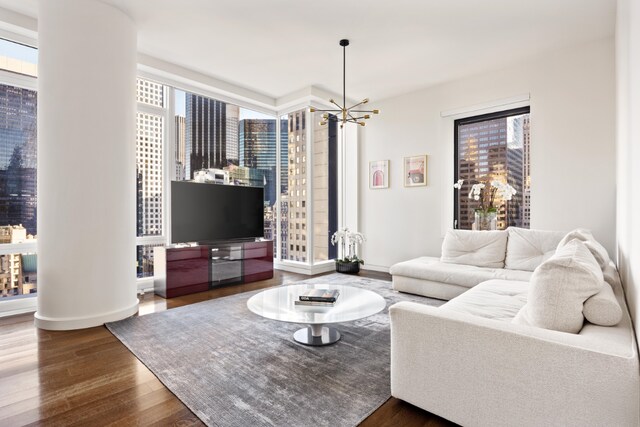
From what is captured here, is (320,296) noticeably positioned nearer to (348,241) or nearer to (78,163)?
(78,163)

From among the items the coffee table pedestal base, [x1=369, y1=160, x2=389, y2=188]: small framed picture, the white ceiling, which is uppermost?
the white ceiling

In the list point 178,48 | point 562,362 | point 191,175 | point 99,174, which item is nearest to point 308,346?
point 562,362

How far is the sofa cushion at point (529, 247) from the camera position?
11.4 feet

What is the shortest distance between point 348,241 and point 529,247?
2729 mm

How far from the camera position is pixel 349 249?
565 cm

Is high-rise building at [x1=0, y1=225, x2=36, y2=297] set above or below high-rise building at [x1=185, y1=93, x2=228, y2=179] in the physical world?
below

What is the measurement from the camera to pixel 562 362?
1248mm

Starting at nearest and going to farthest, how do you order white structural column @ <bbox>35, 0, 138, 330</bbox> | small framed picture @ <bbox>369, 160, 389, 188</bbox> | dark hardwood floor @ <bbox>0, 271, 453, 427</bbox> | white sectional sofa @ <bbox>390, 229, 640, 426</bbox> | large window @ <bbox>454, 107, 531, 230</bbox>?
white sectional sofa @ <bbox>390, 229, 640, 426</bbox>
dark hardwood floor @ <bbox>0, 271, 453, 427</bbox>
white structural column @ <bbox>35, 0, 138, 330</bbox>
large window @ <bbox>454, 107, 531, 230</bbox>
small framed picture @ <bbox>369, 160, 389, 188</bbox>

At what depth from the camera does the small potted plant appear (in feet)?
17.4

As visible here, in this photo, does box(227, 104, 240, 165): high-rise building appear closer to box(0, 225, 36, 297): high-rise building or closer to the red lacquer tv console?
the red lacquer tv console

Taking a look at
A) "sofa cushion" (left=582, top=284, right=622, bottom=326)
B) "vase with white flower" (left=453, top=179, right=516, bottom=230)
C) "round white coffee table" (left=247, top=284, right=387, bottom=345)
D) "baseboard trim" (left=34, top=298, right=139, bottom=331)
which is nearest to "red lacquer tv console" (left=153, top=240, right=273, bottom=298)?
"baseboard trim" (left=34, top=298, right=139, bottom=331)

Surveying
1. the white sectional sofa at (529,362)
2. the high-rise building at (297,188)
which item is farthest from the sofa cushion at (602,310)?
the high-rise building at (297,188)

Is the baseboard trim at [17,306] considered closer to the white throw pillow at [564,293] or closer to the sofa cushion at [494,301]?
the sofa cushion at [494,301]

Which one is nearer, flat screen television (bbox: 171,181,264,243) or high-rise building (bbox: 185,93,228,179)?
flat screen television (bbox: 171,181,264,243)
